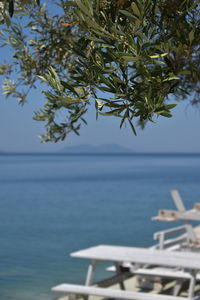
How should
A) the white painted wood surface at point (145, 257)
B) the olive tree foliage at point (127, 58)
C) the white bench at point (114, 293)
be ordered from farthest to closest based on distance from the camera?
the white painted wood surface at point (145, 257) → the white bench at point (114, 293) → the olive tree foliage at point (127, 58)

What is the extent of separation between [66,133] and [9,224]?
91.2 ft

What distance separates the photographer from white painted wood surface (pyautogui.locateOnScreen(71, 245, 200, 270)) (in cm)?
808

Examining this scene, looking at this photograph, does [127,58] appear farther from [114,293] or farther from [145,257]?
[145,257]

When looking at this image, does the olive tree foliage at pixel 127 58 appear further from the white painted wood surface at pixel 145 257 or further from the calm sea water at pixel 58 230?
the calm sea water at pixel 58 230

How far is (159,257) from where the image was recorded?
839 centimetres

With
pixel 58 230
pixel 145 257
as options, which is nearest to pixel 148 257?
pixel 145 257

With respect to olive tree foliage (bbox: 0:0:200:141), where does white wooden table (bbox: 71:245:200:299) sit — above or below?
below

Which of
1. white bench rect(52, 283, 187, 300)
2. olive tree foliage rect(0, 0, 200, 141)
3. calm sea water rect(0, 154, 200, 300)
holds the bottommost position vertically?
calm sea water rect(0, 154, 200, 300)

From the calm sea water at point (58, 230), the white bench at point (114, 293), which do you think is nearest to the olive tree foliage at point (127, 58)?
the white bench at point (114, 293)

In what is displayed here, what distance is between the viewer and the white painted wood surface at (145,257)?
808 centimetres

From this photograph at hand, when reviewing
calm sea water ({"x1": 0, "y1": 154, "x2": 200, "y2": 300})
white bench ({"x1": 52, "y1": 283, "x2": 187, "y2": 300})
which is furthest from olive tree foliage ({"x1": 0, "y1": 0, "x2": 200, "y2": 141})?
calm sea water ({"x1": 0, "y1": 154, "x2": 200, "y2": 300})

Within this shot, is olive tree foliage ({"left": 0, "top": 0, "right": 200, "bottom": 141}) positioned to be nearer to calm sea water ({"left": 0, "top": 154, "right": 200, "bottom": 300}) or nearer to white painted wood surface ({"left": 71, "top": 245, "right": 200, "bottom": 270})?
white painted wood surface ({"left": 71, "top": 245, "right": 200, "bottom": 270})

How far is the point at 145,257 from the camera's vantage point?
8.41m

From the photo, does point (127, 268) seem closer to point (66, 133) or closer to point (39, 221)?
point (66, 133)
